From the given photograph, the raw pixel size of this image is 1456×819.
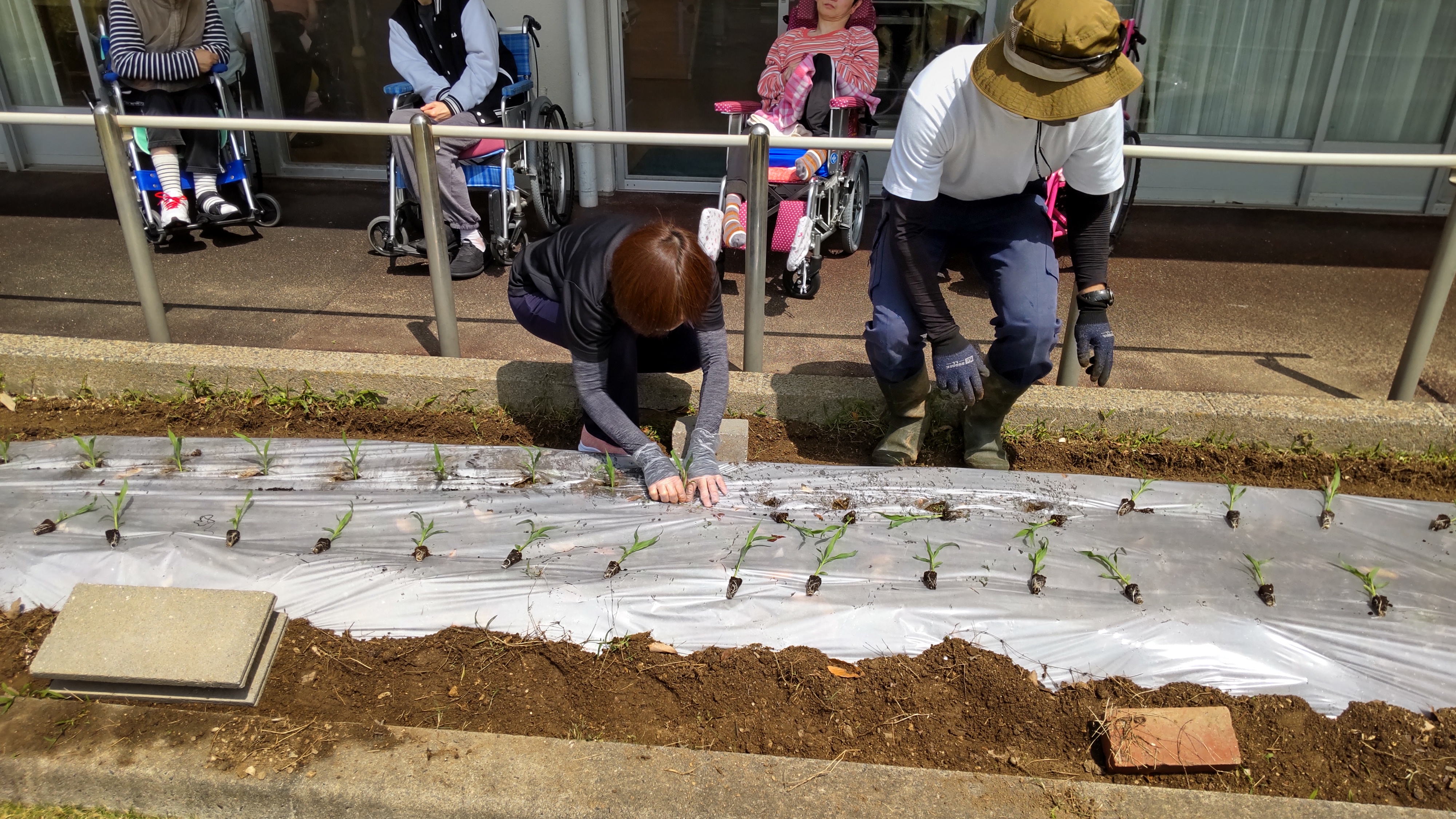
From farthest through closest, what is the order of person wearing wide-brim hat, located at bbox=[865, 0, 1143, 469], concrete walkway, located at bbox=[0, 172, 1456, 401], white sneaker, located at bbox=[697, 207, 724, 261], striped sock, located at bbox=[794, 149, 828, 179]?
striped sock, located at bbox=[794, 149, 828, 179]
concrete walkway, located at bbox=[0, 172, 1456, 401]
white sneaker, located at bbox=[697, 207, 724, 261]
person wearing wide-brim hat, located at bbox=[865, 0, 1143, 469]

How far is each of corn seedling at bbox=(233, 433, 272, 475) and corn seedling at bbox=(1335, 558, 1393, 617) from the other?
3.15 metres

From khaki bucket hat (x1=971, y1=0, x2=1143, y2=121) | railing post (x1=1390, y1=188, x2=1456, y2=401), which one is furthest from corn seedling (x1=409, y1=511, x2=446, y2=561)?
railing post (x1=1390, y1=188, x2=1456, y2=401)

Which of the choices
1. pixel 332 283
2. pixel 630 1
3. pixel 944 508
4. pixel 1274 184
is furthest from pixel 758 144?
pixel 1274 184

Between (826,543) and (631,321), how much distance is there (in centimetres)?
81

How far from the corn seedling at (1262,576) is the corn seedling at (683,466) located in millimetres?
1562

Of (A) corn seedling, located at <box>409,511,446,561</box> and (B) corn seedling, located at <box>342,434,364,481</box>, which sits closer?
(A) corn seedling, located at <box>409,511,446,561</box>

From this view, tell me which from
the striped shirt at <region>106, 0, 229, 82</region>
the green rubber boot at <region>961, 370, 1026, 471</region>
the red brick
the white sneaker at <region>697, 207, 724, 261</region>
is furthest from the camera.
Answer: the striped shirt at <region>106, 0, 229, 82</region>

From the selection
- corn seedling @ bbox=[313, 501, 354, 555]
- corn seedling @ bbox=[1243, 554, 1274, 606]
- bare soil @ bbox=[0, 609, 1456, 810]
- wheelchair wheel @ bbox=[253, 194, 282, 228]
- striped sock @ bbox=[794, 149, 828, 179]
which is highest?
striped sock @ bbox=[794, 149, 828, 179]

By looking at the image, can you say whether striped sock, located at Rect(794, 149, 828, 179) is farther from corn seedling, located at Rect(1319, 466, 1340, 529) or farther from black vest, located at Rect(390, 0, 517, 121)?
corn seedling, located at Rect(1319, 466, 1340, 529)

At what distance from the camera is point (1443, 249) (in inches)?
138

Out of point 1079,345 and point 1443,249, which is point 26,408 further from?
point 1443,249

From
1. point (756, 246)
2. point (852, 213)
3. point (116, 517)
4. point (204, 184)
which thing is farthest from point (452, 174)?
point (116, 517)

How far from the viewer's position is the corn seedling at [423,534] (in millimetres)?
2824

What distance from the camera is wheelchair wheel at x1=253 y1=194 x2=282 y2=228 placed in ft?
19.5
